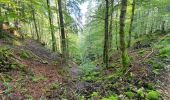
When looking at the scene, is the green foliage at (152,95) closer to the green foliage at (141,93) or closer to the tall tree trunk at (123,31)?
the green foliage at (141,93)

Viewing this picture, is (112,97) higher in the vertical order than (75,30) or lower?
lower

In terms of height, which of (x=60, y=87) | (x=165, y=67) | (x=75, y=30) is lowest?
(x=60, y=87)

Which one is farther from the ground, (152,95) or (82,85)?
(152,95)

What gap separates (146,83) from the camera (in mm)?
8070

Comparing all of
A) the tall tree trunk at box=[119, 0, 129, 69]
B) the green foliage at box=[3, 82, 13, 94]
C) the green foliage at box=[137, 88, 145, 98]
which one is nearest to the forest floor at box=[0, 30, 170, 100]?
the green foliage at box=[3, 82, 13, 94]

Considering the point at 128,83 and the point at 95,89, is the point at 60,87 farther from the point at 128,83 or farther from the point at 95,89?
the point at 128,83

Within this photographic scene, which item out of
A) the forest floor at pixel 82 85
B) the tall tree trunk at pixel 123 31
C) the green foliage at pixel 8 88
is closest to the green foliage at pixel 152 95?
the forest floor at pixel 82 85

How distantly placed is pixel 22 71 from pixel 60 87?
256cm

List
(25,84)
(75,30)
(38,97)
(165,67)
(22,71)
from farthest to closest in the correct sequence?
1. (75,30)
2. (22,71)
3. (165,67)
4. (25,84)
5. (38,97)

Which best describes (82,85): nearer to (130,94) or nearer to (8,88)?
(130,94)

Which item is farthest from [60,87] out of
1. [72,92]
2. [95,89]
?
[95,89]

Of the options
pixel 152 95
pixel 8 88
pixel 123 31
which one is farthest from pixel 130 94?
pixel 8 88

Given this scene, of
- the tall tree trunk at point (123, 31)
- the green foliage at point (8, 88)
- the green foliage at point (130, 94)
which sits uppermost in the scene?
the tall tree trunk at point (123, 31)

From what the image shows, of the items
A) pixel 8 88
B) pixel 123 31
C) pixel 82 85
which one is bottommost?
pixel 82 85
